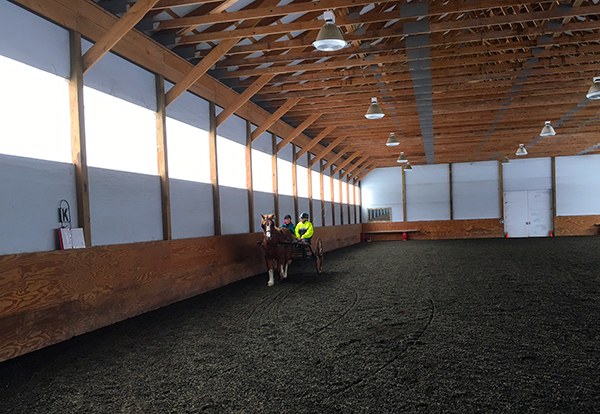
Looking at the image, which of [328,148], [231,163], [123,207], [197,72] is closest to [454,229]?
[328,148]

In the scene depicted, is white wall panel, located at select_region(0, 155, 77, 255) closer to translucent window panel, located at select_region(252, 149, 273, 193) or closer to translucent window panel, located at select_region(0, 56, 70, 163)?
translucent window panel, located at select_region(0, 56, 70, 163)

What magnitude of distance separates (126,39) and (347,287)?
5833 mm

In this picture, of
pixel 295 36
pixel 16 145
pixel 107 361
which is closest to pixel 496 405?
pixel 107 361

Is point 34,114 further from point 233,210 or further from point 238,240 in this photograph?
point 233,210

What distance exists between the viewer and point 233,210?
40.1 ft

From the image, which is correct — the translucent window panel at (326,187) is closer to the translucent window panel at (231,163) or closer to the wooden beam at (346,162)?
the wooden beam at (346,162)

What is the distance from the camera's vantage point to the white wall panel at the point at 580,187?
28375mm

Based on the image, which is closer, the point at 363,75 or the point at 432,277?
the point at 432,277

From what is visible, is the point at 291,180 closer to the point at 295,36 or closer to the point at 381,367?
the point at 295,36

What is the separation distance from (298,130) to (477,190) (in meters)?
17.6

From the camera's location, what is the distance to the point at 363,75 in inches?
488

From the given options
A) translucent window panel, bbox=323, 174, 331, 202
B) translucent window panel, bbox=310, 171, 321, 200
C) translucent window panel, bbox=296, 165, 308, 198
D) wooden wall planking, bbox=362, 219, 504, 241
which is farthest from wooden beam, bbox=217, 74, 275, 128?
wooden wall planking, bbox=362, 219, 504, 241

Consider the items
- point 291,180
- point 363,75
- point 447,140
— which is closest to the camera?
point 363,75

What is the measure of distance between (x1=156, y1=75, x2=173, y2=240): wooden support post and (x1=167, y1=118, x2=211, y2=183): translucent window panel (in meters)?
0.42
